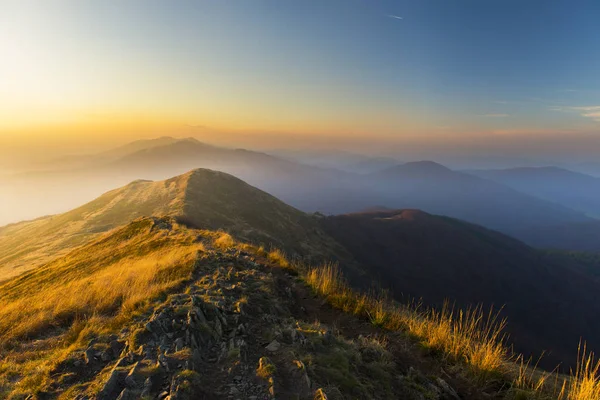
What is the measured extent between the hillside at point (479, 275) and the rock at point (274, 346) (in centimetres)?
6361

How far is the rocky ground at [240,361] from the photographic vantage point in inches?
181

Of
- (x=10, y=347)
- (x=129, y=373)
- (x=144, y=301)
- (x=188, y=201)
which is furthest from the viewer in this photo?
(x=188, y=201)

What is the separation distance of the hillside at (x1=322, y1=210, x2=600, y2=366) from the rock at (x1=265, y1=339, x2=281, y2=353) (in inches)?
2504

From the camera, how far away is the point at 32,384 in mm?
4902

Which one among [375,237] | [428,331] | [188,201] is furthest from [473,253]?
[428,331]

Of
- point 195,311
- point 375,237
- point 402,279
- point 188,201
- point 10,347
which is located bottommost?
point 402,279

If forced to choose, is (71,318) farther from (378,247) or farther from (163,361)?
(378,247)

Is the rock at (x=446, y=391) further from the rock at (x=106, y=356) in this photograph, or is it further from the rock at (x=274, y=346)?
the rock at (x=106, y=356)

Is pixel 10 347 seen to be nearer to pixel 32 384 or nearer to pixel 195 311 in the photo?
pixel 32 384

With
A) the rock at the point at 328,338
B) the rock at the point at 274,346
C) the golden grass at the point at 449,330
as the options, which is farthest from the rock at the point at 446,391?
the rock at the point at 274,346

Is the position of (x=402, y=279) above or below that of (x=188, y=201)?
below

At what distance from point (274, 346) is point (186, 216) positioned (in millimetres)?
31188

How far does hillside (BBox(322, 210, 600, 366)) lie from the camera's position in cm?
7431

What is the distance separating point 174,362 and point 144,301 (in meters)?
3.56
